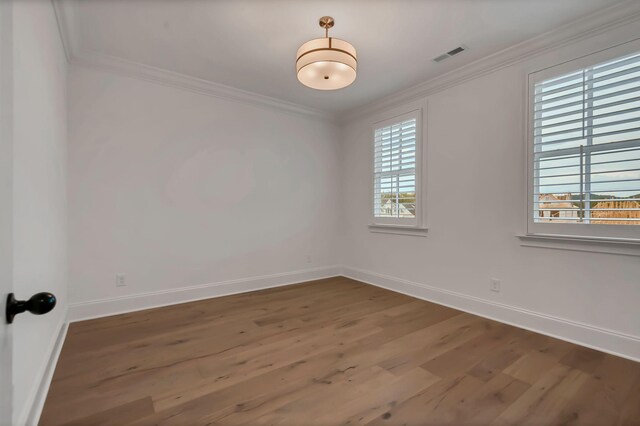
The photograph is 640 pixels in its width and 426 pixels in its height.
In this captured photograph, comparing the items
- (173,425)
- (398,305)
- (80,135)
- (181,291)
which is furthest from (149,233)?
(398,305)

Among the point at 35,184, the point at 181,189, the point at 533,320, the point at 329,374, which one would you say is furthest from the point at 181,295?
the point at 533,320

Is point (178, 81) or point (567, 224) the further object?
point (178, 81)

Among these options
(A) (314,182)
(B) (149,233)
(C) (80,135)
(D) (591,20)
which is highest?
(D) (591,20)

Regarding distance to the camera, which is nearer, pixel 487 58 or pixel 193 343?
pixel 193 343

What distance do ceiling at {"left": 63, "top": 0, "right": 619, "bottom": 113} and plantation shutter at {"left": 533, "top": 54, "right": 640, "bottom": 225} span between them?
1.73 ft

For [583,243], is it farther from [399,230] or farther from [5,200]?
[5,200]

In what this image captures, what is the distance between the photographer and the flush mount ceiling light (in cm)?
219

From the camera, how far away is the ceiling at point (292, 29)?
2240 millimetres

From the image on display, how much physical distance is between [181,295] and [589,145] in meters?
4.22

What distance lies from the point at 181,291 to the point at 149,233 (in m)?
0.76

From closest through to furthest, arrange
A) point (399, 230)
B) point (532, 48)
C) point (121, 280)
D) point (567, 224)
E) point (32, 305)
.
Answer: point (32, 305) → point (567, 224) → point (532, 48) → point (121, 280) → point (399, 230)

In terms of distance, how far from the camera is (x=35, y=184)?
1669mm

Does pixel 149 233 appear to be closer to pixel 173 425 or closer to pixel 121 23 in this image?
pixel 121 23

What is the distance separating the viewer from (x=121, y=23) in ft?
8.00
